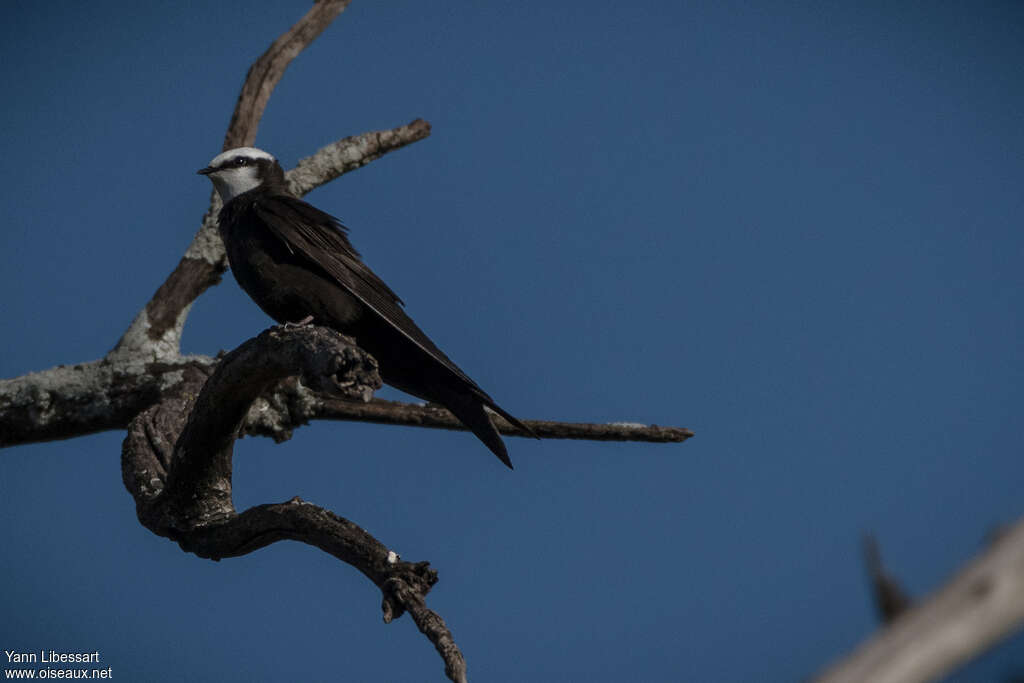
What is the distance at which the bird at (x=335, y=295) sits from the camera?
14.3 feet

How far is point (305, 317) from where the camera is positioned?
4555mm

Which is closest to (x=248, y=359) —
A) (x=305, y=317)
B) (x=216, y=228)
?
(x=305, y=317)

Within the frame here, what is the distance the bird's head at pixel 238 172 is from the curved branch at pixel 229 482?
5.73ft

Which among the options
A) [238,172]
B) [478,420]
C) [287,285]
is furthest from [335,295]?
[238,172]

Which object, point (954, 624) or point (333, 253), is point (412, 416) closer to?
point (333, 253)

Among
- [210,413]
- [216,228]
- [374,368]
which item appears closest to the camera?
[374,368]

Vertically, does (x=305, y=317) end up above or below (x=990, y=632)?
above

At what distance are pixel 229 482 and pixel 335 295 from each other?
0.97 metres

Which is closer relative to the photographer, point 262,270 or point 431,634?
point 431,634

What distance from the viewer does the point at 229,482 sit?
13.4 ft

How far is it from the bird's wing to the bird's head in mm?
1057

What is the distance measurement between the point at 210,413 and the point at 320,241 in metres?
1.21

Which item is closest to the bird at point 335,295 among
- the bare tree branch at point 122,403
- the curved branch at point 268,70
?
the bare tree branch at point 122,403

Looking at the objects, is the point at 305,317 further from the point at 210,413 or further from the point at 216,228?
the point at 216,228
